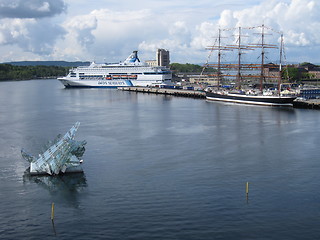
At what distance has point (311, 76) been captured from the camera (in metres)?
97.3

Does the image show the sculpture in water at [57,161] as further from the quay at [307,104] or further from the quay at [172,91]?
the quay at [172,91]

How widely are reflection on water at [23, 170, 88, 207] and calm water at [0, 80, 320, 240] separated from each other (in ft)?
0.13

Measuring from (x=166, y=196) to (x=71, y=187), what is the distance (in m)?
4.17

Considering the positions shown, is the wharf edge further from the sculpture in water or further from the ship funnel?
the sculpture in water

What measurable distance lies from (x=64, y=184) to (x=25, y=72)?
14001 cm

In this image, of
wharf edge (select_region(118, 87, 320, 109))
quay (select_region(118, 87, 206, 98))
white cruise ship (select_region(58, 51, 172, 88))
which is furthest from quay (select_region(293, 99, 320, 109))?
white cruise ship (select_region(58, 51, 172, 88))

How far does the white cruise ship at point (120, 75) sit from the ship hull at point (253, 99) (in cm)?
2477

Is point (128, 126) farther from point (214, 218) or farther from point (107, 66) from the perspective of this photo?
point (107, 66)

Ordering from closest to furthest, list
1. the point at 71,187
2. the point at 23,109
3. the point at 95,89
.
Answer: the point at 71,187, the point at 23,109, the point at 95,89

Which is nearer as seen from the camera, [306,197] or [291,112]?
[306,197]

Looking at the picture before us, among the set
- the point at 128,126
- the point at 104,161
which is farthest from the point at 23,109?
the point at 104,161

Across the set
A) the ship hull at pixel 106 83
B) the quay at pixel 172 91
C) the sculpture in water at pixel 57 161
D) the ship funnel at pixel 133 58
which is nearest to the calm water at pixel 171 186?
the sculpture in water at pixel 57 161

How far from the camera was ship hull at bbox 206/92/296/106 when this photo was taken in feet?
155

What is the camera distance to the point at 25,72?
149500mm
